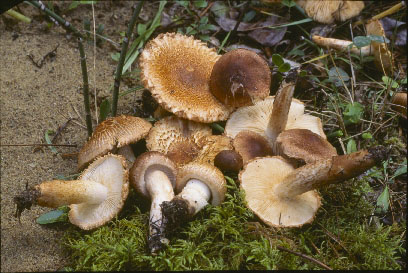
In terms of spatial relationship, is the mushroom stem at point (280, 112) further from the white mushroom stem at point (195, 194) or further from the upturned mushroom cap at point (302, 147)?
the white mushroom stem at point (195, 194)

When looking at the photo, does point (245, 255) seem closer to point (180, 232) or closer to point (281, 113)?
point (180, 232)

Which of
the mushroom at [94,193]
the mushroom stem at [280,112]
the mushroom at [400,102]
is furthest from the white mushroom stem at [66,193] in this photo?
the mushroom at [400,102]

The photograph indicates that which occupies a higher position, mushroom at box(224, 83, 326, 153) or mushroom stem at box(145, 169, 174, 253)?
mushroom at box(224, 83, 326, 153)

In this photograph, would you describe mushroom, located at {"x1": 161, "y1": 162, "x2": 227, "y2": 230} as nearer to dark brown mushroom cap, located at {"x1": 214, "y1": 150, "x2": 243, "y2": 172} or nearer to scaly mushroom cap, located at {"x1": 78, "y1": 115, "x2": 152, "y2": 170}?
dark brown mushroom cap, located at {"x1": 214, "y1": 150, "x2": 243, "y2": 172}

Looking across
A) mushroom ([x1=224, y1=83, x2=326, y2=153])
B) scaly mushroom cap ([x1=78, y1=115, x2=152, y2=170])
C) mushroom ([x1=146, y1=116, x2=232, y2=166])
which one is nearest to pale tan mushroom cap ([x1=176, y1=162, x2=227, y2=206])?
mushroom ([x1=146, y1=116, x2=232, y2=166])

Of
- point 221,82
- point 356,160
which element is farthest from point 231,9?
point 356,160
